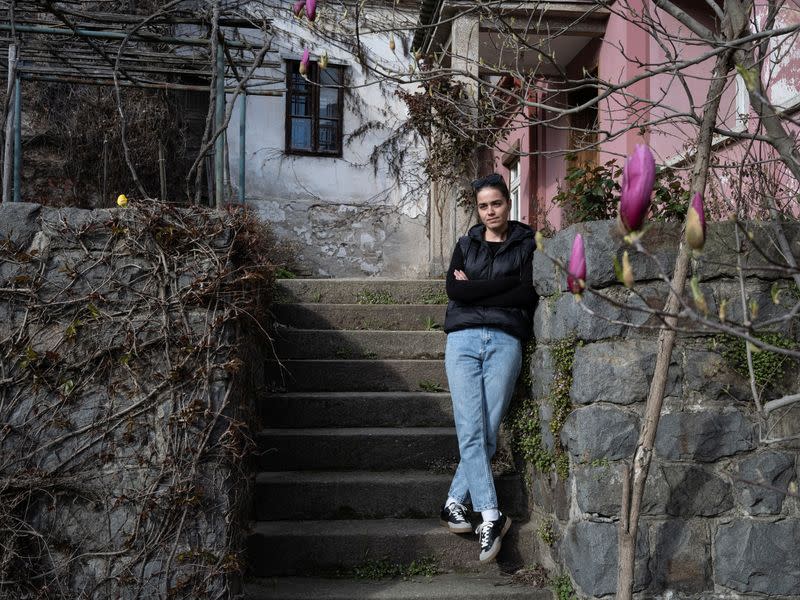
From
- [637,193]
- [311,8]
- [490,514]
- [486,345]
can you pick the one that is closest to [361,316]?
[486,345]

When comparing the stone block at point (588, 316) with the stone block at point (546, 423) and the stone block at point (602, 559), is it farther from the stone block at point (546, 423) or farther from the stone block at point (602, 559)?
the stone block at point (602, 559)

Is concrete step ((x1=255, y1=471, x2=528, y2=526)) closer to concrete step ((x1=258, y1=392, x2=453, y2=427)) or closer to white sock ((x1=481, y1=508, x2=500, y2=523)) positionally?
white sock ((x1=481, y1=508, x2=500, y2=523))

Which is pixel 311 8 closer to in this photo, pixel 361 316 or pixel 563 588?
pixel 563 588

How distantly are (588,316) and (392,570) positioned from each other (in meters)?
1.53

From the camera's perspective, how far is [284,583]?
3.73 meters

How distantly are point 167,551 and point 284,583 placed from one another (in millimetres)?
683

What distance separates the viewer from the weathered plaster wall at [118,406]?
3.25 metres

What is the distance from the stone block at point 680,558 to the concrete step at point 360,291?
2961 mm

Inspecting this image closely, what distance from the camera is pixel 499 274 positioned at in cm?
394

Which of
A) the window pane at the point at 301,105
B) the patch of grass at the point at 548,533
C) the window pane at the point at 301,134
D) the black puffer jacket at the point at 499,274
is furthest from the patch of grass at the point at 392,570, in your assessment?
the window pane at the point at 301,105

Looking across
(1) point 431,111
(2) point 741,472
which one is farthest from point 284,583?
(1) point 431,111

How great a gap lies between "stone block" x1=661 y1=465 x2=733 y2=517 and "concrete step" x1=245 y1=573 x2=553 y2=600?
75cm

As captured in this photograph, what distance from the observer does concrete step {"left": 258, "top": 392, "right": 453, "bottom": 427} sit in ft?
15.1

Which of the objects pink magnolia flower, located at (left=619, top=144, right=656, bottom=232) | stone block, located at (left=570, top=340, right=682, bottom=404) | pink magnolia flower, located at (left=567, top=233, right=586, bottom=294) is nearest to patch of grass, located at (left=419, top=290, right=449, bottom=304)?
stone block, located at (left=570, top=340, right=682, bottom=404)
